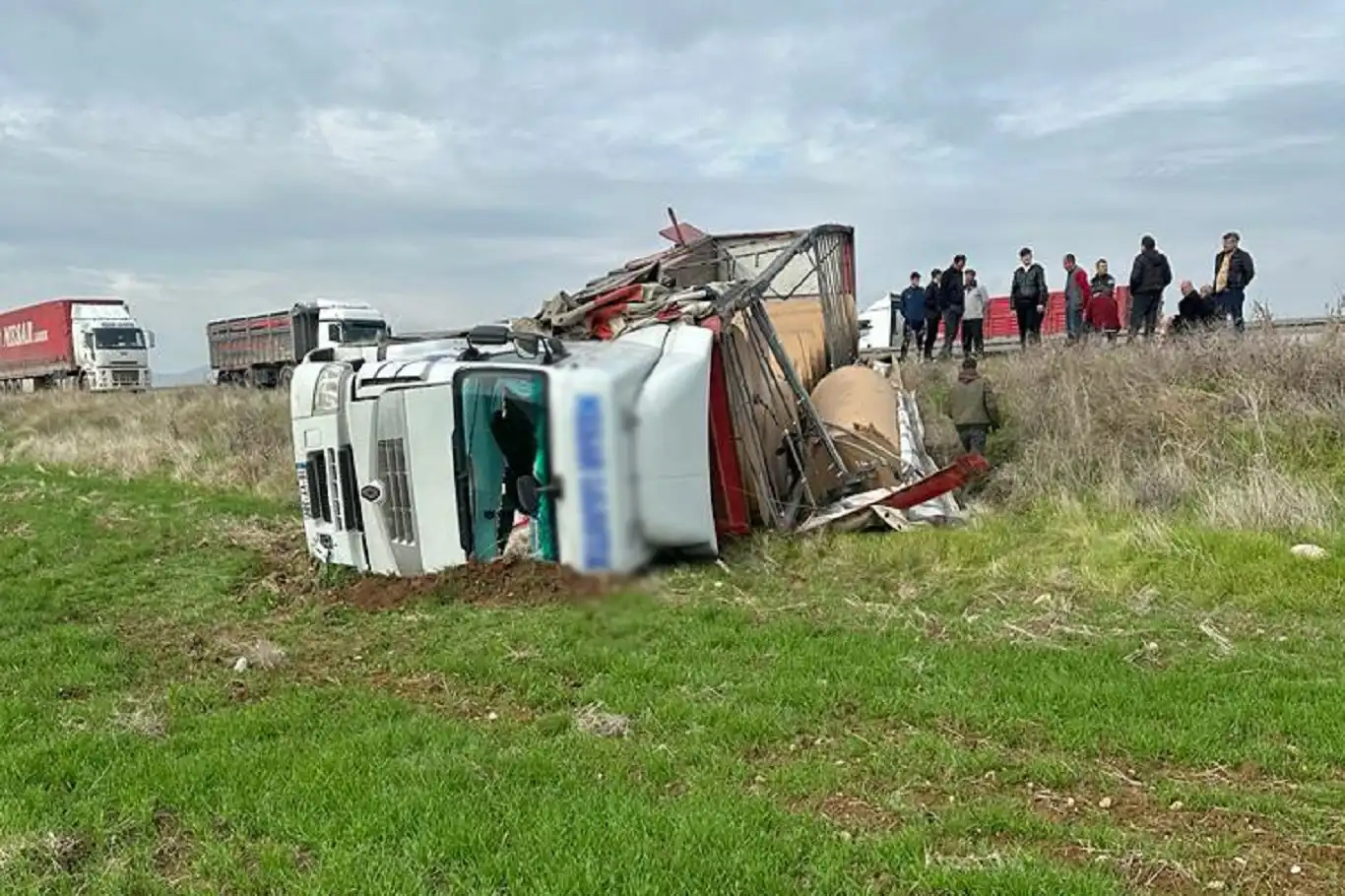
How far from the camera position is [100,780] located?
477cm

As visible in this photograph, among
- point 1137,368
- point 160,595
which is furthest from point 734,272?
point 160,595

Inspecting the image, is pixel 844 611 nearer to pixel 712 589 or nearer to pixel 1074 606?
pixel 712 589

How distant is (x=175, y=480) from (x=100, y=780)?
13.4 meters

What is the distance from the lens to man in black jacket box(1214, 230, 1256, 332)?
1291 centimetres

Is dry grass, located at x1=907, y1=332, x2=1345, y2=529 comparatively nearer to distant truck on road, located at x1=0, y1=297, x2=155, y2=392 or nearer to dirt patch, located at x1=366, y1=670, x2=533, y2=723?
dirt patch, located at x1=366, y1=670, x2=533, y2=723

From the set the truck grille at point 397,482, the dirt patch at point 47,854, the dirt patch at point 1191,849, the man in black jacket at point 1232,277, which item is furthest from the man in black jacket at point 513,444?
the man in black jacket at point 1232,277

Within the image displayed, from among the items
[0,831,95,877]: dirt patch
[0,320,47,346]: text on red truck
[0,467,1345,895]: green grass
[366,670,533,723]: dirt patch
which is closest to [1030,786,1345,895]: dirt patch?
[0,467,1345,895]: green grass

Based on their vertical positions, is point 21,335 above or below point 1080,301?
above

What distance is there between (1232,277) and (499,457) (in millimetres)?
14379

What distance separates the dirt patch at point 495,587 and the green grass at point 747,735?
17 centimetres

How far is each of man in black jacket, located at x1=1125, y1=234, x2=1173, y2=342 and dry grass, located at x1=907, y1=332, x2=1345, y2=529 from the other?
1665 mm

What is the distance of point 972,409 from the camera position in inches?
477

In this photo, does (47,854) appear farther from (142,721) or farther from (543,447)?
(543,447)

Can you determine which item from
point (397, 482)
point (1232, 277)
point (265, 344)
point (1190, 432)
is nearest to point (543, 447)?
point (397, 482)
